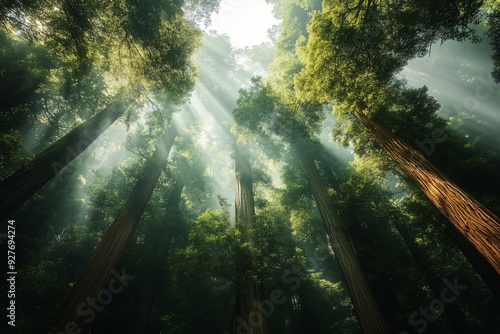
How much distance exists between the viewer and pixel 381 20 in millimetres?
5141

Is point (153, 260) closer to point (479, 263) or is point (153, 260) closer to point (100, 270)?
point (100, 270)

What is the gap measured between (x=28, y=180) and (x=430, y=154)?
1152 cm

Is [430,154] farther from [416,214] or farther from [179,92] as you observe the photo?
[179,92]

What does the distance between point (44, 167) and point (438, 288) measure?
15603mm

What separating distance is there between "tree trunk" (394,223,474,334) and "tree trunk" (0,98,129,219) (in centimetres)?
1379

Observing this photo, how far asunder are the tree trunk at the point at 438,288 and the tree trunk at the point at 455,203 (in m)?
9.38

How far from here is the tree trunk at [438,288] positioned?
10.9m

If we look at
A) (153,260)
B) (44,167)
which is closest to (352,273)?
(44,167)

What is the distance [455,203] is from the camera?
3.37 metres

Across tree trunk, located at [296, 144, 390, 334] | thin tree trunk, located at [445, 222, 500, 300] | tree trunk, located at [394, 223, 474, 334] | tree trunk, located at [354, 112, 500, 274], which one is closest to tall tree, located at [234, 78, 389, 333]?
tree trunk, located at [296, 144, 390, 334]

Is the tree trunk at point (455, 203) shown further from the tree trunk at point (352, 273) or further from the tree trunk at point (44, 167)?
the tree trunk at point (44, 167)

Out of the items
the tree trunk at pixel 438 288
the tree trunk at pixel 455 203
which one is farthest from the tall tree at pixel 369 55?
the tree trunk at pixel 438 288

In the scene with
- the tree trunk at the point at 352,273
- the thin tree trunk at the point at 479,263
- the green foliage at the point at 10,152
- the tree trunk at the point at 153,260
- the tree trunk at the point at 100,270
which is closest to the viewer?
the tree trunk at the point at 100,270

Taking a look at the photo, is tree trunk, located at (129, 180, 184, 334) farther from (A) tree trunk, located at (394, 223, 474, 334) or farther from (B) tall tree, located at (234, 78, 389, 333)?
(A) tree trunk, located at (394, 223, 474, 334)
